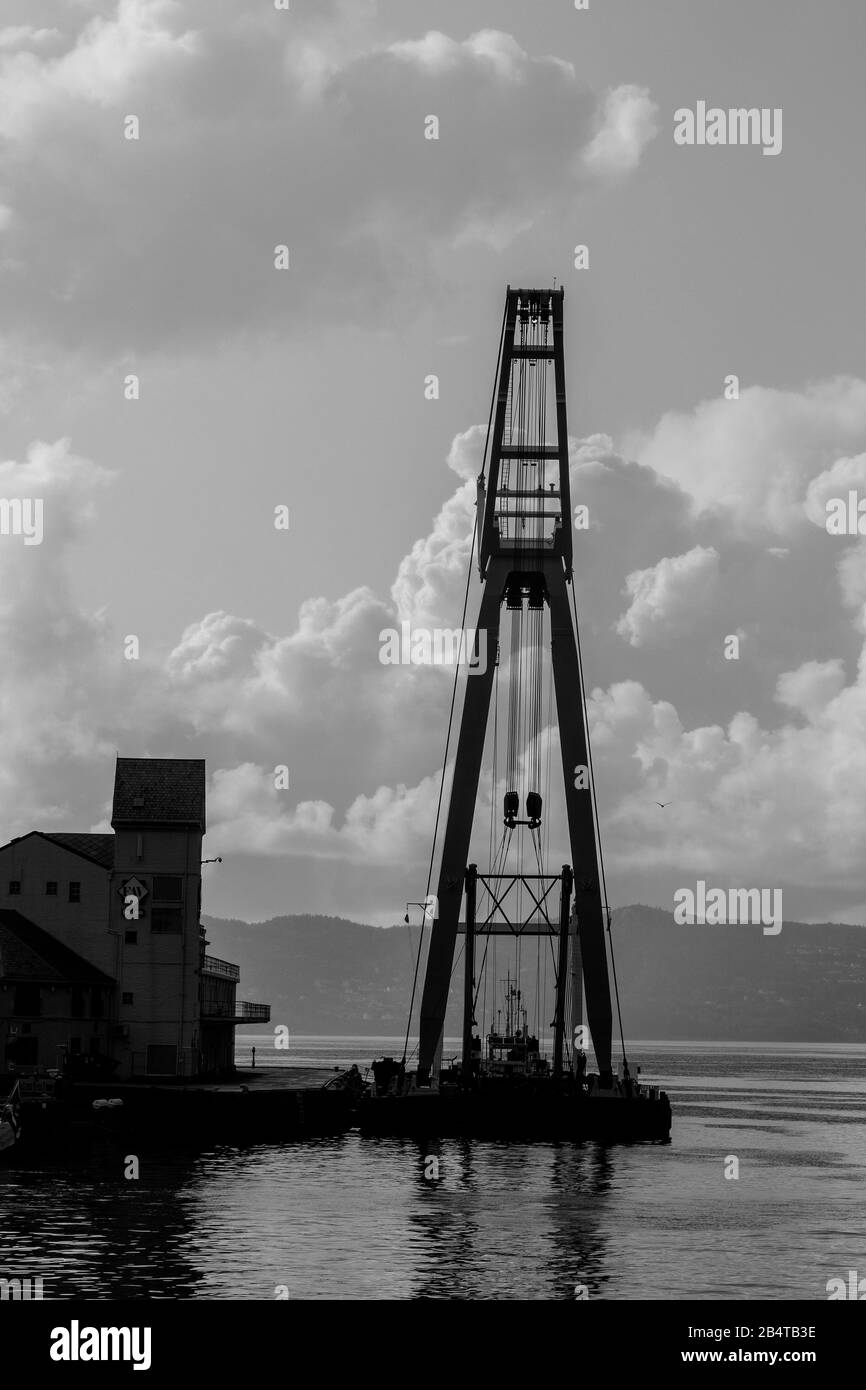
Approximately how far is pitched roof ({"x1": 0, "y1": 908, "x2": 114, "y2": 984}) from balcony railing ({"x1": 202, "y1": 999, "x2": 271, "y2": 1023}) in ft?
38.4

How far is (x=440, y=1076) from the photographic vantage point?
Answer: 7550cm

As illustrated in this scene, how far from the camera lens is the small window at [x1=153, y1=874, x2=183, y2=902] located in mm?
80688

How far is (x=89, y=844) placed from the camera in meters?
87.8

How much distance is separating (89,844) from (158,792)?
8000 millimetres

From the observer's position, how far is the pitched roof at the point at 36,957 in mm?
75250

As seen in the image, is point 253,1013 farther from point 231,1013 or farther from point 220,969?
point 220,969

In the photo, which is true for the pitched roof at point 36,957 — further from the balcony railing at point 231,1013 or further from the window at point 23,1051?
the balcony railing at point 231,1013

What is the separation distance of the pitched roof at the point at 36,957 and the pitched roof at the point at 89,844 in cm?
415

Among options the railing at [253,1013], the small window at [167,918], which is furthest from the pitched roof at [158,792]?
the railing at [253,1013]

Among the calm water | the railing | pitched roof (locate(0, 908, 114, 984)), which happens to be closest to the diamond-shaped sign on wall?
pitched roof (locate(0, 908, 114, 984))

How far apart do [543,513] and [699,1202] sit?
3207 centimetres

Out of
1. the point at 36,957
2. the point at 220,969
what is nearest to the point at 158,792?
the point at 36,957

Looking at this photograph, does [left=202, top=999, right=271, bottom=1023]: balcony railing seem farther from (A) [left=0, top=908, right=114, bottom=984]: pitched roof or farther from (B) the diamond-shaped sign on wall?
(A) [left=0, top=908, right=114, bottom=984]: pitched roof
